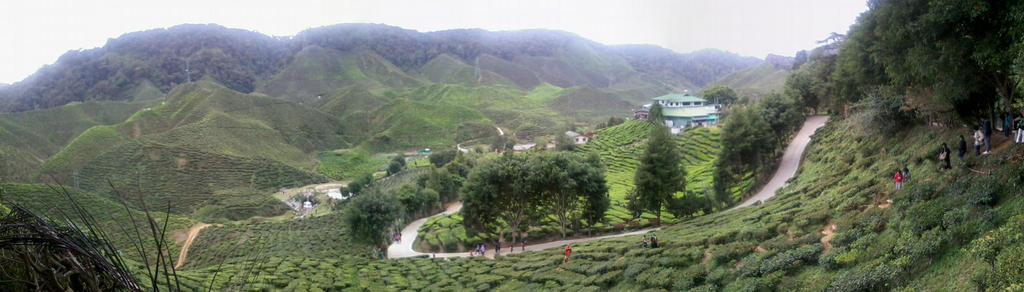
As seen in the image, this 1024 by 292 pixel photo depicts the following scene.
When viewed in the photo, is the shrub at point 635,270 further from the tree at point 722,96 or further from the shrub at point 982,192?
the tree at point 722,96

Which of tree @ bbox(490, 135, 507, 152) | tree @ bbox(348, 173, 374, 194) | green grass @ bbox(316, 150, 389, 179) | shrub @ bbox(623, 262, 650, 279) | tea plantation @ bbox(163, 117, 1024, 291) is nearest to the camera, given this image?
tea plantation @ bbox(163, 117, 1024, 291)

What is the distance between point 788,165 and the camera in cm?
3916

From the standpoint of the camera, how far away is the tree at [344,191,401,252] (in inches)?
1351

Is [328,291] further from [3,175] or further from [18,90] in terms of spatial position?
[18,90]

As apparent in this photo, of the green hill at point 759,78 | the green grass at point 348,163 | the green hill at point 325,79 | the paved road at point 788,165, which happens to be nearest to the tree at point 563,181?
the paved road at point 788,165

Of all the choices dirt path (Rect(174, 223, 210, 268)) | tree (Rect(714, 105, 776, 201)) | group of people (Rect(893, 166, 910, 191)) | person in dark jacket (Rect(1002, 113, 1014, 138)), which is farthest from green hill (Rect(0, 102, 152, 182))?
person in dark jacket (Rect(1002, 113, 1014, 138))

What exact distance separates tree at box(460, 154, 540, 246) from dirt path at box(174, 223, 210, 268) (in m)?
24.3

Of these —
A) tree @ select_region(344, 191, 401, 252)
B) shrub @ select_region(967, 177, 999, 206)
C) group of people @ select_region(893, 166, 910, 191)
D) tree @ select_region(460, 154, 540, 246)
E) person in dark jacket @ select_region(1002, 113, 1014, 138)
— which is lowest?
tree @ select_region(344, 191, 401, 252)

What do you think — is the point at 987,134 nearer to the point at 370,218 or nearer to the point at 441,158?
the point at 370,218

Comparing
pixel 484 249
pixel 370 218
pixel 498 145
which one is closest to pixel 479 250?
pixel 484 249

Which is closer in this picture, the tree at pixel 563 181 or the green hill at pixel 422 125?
the tree at pixel 563 181

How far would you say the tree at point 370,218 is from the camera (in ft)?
113

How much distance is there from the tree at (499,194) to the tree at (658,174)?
7.19m

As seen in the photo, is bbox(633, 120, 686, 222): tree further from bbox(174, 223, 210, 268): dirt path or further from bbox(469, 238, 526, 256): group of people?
bbox(174, 223, 210, 268): dirt path
